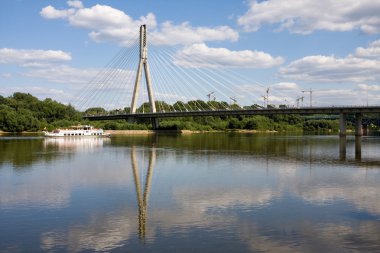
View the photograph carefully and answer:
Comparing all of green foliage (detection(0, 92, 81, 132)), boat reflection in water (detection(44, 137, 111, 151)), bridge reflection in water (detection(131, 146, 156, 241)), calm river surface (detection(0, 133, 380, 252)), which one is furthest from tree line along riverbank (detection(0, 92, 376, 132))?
calm river surface (detection(0, 133, 380, 252))

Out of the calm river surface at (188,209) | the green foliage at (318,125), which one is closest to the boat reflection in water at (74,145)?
the calm river surface at (188,209)

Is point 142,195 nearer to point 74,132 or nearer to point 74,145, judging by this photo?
point 74,145

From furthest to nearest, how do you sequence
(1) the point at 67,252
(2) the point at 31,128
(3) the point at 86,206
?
(2) the point at 31,128, (3) the point at 86,206, (1) the point at 67,252

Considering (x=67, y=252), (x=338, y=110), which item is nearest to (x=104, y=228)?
(x=67, y=252)

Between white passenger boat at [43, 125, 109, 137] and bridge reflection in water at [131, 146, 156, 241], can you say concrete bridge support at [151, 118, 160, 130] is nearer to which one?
white passenger boat at [43, 125, 109, 137]

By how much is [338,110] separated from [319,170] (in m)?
56.8

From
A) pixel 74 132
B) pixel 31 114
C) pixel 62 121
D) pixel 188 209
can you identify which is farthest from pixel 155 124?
pixel 188 209

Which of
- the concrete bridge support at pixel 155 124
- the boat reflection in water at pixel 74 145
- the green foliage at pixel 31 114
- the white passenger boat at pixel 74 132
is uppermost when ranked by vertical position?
the green foliage at pixel 31 114

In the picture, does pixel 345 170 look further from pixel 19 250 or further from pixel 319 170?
pixel 19 250

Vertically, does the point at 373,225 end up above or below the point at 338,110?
below

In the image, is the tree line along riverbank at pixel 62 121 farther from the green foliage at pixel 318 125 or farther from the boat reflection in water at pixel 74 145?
the boat reflection in water at pixel 74 145

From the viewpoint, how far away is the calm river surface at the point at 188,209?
41.7 feet

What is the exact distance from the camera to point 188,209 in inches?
663

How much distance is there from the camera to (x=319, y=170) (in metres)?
29.4
